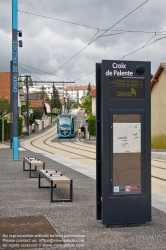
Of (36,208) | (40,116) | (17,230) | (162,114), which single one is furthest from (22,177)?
(40,116)

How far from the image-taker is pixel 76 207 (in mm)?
8992

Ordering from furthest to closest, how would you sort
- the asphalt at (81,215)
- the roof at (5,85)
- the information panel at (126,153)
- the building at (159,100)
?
the roof at (5,85) → the building at (159,100) → the information panel at (126,153) → the asphalt at (81,215)

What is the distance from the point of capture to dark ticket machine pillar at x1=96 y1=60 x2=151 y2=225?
712 cm

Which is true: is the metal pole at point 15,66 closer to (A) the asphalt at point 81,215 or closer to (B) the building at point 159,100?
(A) the asphalt at point 81,215

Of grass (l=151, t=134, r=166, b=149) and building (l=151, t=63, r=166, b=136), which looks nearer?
grass (l=151, t=134, r=166, b=149)

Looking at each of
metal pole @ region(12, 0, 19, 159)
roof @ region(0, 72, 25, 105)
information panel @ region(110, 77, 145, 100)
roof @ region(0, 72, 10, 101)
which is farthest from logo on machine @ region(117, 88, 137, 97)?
roof @ region(0, 72, 10, 101)

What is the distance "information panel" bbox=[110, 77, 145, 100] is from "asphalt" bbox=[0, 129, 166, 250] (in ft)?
6.70

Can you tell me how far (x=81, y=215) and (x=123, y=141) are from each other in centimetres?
175

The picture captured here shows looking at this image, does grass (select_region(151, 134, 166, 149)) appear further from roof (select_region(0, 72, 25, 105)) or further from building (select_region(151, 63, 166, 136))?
roof (select_region(0, 72, 25, 105))

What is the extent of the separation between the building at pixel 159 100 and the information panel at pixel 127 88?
2925 centimetres

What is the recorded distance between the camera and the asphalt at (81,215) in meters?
6.42

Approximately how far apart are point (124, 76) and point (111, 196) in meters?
1.85

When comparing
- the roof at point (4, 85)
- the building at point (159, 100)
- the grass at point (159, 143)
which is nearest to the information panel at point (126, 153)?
the grass at point (159, 143)

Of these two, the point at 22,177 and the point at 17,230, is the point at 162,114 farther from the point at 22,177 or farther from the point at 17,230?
the point at 17,230
